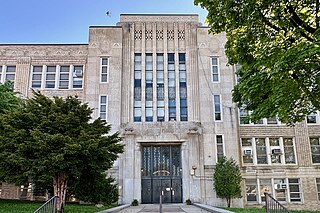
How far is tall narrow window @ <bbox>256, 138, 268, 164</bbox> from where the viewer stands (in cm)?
2555

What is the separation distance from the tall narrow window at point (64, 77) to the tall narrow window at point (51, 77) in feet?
1.99

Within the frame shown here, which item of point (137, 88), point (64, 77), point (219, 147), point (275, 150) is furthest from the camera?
point (64, 77)

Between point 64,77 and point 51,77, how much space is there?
1165mm

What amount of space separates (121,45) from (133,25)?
7.25ft

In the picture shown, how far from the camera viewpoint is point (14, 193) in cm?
2412

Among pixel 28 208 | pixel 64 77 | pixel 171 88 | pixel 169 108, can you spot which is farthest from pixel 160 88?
pixel 28 208

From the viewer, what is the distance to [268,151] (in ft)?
84.0

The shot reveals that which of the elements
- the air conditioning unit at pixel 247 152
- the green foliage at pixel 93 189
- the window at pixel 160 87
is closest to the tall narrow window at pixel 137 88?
the window at pixel 160 87

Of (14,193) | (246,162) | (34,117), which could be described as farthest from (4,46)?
(246,162)

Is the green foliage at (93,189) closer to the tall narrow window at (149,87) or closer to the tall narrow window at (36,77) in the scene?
the tall narrow window at (149,87)

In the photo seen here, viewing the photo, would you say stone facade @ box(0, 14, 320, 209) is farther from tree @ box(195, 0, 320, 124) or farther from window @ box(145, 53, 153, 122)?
tree @ box(195, 0, 320, 124)

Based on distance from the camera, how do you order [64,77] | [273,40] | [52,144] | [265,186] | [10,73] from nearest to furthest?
[273,40]
[52,144]
[265,186]
[10,73]
[64,77]

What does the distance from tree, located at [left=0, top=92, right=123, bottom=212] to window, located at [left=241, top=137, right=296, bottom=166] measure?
1611cm

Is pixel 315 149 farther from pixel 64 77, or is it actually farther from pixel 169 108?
pixel 64 77
